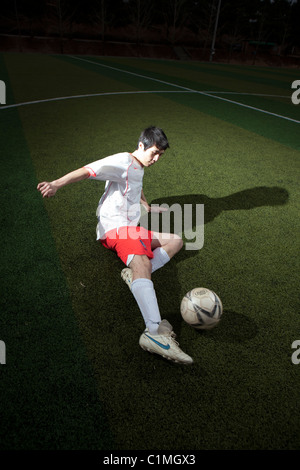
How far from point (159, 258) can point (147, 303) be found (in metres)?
0.68

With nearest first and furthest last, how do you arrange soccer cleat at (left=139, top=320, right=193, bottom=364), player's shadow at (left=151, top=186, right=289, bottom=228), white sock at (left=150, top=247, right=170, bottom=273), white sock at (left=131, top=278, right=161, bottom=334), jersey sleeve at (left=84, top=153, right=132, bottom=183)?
soccer cleat at (left=139, top=320, right=193, bottom=364) → white sock at (left=131, top=278, right=161, bottom=334) → jersey sleeve at (left=84, top=153, right=132, bottom=183) → white sock at (left=150, top=247, right=170, bottom=273) → player's shadow at (left=151, top=186, right=289, bottom=228)

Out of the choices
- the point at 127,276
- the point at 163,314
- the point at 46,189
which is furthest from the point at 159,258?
the point at 46,189

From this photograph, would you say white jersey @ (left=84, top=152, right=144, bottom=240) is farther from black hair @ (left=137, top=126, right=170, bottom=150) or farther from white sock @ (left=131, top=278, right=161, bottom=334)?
white sock @ (left=131, top=278, right=161, bottom=334)

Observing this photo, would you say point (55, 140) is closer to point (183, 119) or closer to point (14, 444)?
point (183, 119)

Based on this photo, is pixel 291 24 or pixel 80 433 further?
pixel 291 24

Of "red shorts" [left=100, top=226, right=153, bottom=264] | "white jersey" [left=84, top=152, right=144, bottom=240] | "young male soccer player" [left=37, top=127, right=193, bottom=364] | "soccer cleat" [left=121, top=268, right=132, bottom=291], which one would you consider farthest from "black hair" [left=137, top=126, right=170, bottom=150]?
"soccer cleat" [left=121, top=268, right=132, bottom=291]

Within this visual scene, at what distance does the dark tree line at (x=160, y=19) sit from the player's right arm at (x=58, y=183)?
33841 mm

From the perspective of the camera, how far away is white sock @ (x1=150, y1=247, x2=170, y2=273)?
9.05ft

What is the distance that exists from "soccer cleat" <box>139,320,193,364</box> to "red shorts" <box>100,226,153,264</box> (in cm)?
64

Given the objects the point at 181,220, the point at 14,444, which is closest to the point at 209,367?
the point at 14,444

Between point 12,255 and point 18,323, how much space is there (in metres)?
0.88

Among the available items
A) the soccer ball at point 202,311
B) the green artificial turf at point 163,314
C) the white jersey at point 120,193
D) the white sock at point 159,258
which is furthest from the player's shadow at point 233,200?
the soccer ball at point 202,311

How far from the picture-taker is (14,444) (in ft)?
5.24

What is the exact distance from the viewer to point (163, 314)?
2443 millimetres
